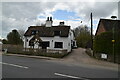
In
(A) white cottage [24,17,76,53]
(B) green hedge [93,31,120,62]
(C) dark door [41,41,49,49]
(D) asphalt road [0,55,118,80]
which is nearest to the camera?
(D) asphalt road [0,55,118,80]

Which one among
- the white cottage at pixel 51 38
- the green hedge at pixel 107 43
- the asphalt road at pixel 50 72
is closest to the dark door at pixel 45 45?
the white cottage at pixel 51 38

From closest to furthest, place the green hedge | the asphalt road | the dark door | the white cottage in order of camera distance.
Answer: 1. the asphalt road
2. the green hedge
3. the white cottage
4. the dark door

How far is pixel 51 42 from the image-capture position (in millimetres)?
26500

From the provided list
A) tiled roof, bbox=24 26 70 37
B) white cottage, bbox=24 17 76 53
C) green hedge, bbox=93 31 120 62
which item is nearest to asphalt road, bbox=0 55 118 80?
green hedge, bbox=93 31 120 62

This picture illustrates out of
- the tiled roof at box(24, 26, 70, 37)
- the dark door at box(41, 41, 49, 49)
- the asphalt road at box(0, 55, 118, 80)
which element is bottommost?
the asphalt road at box(0, 55, 118, 80)

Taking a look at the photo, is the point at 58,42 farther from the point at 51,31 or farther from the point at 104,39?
the point at 104,39

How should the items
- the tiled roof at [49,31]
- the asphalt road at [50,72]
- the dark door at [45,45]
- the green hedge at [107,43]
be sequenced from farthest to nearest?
the dark door at [45,45]
the tiled roof at [49,31]
the green hedge at [107,43]
the asphalt road at [50,72]

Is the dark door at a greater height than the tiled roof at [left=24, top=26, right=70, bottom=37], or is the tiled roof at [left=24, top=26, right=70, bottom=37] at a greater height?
the tiled roof at [left=24, top=26, right=70, bottom=37]

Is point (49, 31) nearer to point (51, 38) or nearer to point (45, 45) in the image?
point (51, 38)

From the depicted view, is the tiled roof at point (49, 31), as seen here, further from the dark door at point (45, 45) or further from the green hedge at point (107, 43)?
the green hedge at point (107, 43)

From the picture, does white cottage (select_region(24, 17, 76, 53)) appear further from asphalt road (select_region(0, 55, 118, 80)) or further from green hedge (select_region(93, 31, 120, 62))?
asphalt road (select_region(0, 55, 118, 80))

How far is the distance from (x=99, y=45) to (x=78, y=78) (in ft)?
37.5

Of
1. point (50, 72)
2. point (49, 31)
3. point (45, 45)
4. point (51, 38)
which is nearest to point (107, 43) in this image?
point (50, 72)

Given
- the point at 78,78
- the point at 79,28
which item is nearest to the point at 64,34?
the point at 78,78
